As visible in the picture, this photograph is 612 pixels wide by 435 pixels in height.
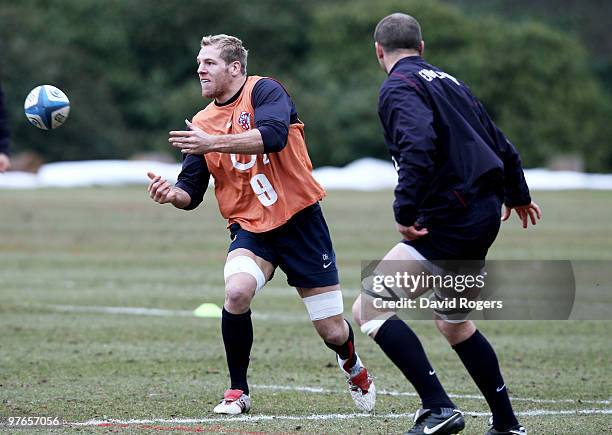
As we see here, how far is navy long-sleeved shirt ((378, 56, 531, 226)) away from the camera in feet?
20.1

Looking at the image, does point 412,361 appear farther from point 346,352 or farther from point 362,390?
point 346,352

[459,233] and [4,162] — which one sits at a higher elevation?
[4,162]

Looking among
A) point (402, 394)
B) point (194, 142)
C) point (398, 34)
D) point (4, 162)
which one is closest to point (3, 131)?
point (4, 162)

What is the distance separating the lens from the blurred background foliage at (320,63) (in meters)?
68.6

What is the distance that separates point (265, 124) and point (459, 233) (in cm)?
142

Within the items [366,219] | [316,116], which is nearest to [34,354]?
[366,219]

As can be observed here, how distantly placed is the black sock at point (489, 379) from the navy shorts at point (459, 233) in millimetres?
511

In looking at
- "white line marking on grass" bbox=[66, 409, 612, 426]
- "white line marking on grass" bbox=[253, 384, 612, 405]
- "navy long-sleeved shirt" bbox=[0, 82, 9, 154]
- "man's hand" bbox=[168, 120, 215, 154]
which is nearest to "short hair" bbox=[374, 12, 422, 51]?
"man's hand" bbox=[168, 120, 215, 154]

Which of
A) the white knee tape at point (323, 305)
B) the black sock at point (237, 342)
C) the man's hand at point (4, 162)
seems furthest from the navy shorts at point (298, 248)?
the man's hand at point (4, 162)

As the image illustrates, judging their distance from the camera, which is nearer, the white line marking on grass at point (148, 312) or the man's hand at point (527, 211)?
the man's hand at point (527, 211)

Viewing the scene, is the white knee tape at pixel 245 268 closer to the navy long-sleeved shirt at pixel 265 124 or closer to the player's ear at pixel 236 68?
the navy long-sleeved shirt at pixel 265 124

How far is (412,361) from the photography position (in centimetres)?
640

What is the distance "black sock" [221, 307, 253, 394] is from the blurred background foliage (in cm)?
5896

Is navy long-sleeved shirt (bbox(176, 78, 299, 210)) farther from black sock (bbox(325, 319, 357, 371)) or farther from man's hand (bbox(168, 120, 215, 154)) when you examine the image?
black sock (bbox(325, 319, 357, 371))
